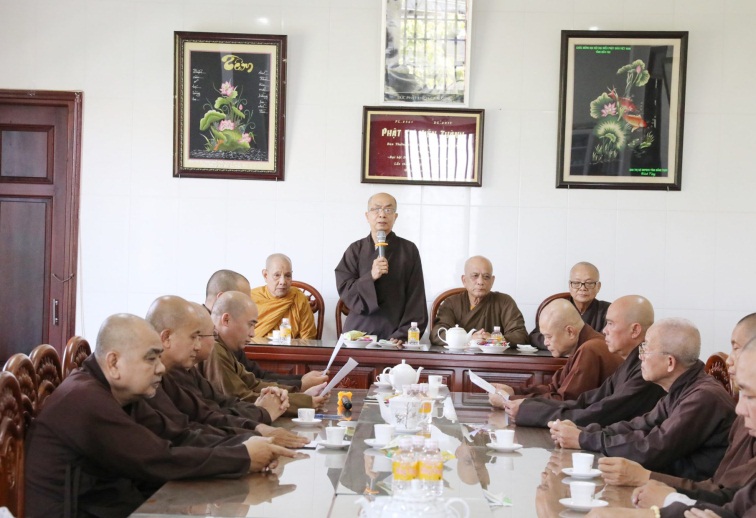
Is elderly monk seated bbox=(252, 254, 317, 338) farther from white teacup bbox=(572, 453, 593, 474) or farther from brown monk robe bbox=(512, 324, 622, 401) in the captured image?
white teacup bbox=(572, 453, 593, 474)

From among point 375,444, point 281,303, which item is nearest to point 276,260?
point 281,303

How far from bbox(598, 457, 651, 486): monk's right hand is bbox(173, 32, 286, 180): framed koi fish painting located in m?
4.40

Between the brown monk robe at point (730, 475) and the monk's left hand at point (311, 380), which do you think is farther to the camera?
the monk's left hand at point (311, 380)

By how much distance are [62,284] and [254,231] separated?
1.37 m

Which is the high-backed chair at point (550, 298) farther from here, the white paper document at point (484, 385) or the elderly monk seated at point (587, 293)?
the white paper document at point (484, 385)

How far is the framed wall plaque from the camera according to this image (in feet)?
21.9

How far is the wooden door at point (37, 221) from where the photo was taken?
6762 millimetres

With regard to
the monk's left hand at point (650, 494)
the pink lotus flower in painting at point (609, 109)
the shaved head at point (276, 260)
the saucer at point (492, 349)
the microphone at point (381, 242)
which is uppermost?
the pink lotus flower in painting at point (609, 109)

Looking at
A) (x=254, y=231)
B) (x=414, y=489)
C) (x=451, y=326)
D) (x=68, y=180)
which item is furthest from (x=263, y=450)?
(x=68, y=180)

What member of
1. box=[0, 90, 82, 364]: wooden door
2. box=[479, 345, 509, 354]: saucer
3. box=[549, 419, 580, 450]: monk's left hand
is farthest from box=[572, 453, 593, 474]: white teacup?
box=[0, 90, 82, 364]: wooden door

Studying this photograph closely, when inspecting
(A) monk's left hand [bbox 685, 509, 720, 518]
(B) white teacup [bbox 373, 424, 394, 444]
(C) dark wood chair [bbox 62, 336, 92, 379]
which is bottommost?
(A) monk's left hand [bbox 685, 509, 720, 518]

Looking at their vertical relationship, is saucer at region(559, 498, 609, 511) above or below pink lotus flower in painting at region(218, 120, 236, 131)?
below

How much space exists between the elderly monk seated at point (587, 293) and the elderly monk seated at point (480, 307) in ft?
0.62

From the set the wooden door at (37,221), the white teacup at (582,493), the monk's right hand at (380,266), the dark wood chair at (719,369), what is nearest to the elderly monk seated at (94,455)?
the white teacup at (582,493)
